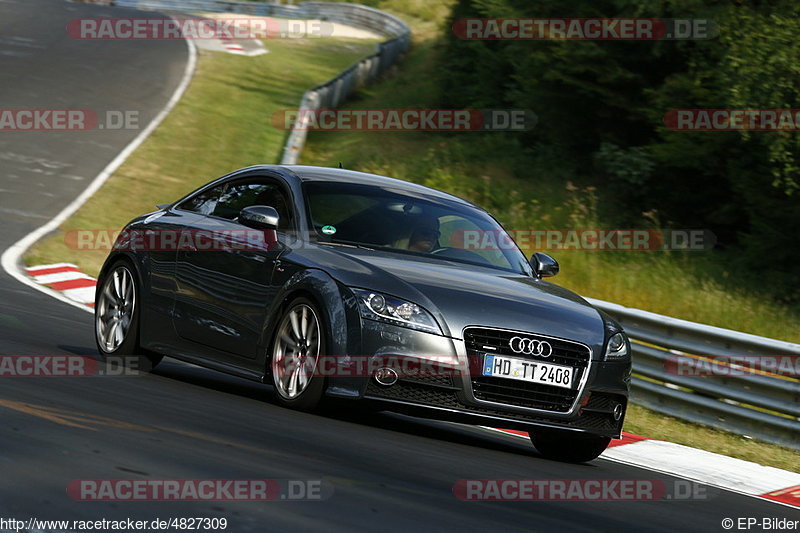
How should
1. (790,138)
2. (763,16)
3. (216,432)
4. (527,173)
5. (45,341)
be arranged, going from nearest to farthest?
1. (216,432)
2. (45,341)
3. (790,138)
4. (763,16)
5. (527,173)

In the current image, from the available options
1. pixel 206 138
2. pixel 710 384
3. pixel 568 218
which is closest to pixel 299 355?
pixel 710 384

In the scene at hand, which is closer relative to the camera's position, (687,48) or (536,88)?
(687,48)

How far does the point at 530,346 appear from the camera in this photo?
296 inches

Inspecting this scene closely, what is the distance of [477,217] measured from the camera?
30.6 ft

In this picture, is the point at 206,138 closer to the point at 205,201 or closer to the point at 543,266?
the point at 205,201

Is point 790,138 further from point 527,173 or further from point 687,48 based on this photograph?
point 527,173

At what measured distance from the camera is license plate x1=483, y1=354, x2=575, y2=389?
7.43m

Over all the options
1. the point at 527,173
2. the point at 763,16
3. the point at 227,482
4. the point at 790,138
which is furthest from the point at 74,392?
the point at 527,173

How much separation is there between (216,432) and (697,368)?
18.6 ft

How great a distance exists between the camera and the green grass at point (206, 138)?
18156mm

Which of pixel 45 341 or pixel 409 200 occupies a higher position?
pixel 409 200

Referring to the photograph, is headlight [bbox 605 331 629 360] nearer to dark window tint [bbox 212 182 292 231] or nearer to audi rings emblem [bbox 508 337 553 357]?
audi rings emblem [bbox 508 337 553 357]

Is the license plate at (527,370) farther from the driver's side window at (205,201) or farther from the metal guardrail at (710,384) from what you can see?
the metal guardrail at (710,384)

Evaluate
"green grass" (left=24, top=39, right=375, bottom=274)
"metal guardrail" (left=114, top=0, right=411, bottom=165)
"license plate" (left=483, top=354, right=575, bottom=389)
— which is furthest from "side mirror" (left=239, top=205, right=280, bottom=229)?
"metal guardrail" (left=114, top=0, right=411, bottom=165)
